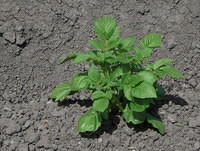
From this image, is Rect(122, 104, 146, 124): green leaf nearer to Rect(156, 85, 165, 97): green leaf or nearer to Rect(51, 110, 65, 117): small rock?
Rect(156, 85, 165, 97): green leaf

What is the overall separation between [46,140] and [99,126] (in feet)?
1.44

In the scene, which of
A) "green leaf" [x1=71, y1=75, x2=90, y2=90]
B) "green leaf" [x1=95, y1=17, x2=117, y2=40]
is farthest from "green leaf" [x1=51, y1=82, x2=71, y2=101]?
"green leaf" [x1=95, y1=17, x2=117, y2=40]

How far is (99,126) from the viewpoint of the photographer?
386 cm

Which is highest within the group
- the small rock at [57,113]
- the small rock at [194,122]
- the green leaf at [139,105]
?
the green leaf at [139,105]

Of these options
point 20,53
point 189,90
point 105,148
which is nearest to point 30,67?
point 20,53

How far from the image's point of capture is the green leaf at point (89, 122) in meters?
3.74

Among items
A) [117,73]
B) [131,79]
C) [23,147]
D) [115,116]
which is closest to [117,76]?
[117,73]

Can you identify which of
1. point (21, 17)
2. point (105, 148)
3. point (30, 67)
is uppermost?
point (21, 17)

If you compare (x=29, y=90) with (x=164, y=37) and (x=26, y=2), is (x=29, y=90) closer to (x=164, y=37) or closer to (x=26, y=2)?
(x=26, y=2)

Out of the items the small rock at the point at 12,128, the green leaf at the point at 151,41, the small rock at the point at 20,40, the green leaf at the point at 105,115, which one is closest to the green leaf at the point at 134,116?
the green leaf at the point at 105,115

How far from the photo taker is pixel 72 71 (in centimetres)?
445

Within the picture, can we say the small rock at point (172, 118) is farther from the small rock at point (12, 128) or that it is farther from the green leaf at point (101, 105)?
the small rock at point (12, 128)

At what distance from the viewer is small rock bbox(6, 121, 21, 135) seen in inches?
155

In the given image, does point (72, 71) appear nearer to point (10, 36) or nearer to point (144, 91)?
point (10, 36)
